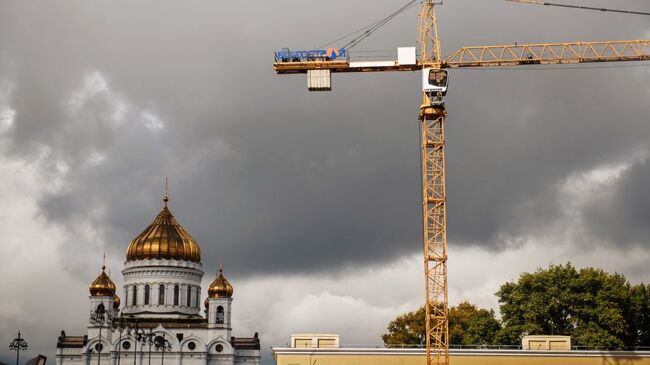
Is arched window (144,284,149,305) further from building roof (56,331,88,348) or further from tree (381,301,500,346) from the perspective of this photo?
tree (381,301,500,346)

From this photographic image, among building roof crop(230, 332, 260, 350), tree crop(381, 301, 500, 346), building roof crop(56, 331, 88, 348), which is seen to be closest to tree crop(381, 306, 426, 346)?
tree crop(381, 301, 500, 346)

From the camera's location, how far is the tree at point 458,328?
80750 mm

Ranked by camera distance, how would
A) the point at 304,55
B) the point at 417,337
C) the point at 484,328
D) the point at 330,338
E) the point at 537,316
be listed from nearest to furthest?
the point at 330,338 → the point at 304,55 → the point at 537,316 → the point at 484,328 → the point at 417,337

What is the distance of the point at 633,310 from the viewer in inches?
3046

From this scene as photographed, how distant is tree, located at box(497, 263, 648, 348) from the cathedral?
35.8m

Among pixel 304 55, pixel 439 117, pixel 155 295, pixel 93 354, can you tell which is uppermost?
pixel 304 55

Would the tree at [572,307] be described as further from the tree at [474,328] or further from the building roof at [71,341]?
the building roof at [71,341]

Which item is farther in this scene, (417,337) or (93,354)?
(93,354)

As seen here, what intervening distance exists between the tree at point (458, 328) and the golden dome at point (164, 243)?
2570 centimetres

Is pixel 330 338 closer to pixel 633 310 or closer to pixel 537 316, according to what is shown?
pixel 537 316

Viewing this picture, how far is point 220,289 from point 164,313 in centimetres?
674

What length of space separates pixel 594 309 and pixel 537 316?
452cm

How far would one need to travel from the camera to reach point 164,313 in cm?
10231


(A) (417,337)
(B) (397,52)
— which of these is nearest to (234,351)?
(A) (417,337)
